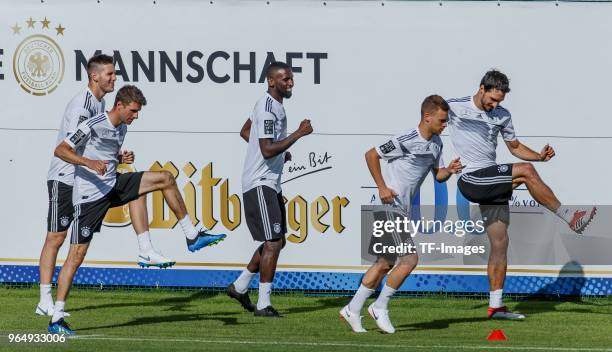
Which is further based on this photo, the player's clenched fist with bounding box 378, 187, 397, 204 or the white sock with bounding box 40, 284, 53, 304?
the white sock with bounding box 40, 284, 53, 304

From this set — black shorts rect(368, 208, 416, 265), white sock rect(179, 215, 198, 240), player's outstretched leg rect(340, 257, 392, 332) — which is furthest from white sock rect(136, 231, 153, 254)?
black shorts rect(368, 208, 416, 265)

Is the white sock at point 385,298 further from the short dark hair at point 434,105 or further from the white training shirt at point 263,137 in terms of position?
the white training shirt at point 263,137

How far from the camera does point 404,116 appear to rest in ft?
48.0

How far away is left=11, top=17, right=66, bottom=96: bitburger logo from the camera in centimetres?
1482

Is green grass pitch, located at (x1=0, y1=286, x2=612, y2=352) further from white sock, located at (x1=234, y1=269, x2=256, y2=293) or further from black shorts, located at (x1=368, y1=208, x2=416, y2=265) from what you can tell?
black shorts, located at (x1=368, y1=208, x2=416, y2=265)

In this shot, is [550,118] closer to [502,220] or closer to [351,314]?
[502,220]

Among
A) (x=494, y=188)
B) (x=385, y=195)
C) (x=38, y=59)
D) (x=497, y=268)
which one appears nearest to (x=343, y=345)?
(x=385, y=195)

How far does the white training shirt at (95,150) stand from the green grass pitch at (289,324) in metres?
1.15

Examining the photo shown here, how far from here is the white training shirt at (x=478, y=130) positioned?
13641 mm

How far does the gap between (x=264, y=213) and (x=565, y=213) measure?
2895mm

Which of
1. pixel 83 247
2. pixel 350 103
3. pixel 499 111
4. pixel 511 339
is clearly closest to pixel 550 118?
pixel 499 111

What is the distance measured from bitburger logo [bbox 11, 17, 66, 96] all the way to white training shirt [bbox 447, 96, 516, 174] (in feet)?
13.2

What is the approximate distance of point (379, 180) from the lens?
1202 cm

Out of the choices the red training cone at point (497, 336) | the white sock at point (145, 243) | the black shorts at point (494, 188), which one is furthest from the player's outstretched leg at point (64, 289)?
the black shorts at point (494, 188)
